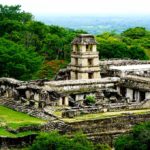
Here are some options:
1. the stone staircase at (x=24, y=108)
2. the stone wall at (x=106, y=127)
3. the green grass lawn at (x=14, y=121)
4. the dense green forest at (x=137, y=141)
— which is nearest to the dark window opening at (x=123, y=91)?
the stone wall at (x=106, y=127)

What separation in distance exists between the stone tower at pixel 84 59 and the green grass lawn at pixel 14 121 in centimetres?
1078

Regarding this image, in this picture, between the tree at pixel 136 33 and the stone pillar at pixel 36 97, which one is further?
the tree at pixel 136 33

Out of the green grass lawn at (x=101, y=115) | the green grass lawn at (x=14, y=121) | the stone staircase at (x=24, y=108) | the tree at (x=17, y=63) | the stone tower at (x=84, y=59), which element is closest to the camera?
the green grass lawn at (x=14, y=121)

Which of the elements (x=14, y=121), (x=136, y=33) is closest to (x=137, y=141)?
(x=14, y=121)

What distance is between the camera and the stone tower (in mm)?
59656

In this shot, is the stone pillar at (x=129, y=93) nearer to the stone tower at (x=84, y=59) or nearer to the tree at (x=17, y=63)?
the stone tower at (x=84, y=59)

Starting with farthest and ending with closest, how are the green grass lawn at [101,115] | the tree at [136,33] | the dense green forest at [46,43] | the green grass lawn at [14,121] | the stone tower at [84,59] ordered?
1. the tree at [136,33]
2. the dense green forest at [46,43]
3. the stone tower at [84,59]
4. the green grass lawn at [101,115]
5. the green grass lawn at [14,121]

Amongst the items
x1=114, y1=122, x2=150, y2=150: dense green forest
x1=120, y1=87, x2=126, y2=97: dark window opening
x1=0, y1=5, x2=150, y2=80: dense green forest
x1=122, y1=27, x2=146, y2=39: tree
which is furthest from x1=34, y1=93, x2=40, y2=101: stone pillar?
x1=122, y1=27, x2=146, y2=39: tree

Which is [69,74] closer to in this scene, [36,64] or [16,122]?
[36,64]

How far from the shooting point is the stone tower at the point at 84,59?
5966cm

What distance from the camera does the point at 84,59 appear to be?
59.7 m

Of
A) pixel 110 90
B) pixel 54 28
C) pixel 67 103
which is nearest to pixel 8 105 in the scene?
pixel 67 103

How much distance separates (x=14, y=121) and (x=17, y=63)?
17.2 m

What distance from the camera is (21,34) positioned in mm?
81000
